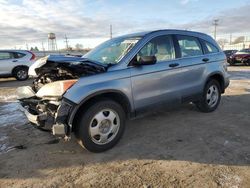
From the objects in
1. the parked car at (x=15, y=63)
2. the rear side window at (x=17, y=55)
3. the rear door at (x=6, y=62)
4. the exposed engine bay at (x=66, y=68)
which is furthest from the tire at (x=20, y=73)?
the exposed engine bay at (x=66, y=68)

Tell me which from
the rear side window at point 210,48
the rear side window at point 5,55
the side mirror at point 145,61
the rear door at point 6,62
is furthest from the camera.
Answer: the rear side window at point 5,55

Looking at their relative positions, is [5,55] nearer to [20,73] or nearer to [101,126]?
[20,73]

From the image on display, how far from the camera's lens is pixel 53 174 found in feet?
12.1

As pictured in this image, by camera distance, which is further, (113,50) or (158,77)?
(113,50)

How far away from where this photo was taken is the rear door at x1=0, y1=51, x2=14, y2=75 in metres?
14.2

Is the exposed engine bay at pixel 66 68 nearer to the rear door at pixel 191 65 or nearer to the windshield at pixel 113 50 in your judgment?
the windshield at pixel 113 50

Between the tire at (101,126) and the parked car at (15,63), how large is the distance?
456 inches

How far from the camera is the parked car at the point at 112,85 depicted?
4000 mm

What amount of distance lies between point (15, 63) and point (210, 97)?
36.9 feet

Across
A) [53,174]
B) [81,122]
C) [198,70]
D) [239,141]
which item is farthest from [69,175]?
[198,70]

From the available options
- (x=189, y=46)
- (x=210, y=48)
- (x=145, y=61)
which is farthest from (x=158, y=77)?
(x=210, y=48)

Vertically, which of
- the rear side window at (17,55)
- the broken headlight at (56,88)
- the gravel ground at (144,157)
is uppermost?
the rear side window at (17,55)

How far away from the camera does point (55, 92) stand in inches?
160

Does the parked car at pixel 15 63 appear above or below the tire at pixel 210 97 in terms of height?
above
